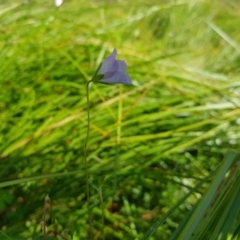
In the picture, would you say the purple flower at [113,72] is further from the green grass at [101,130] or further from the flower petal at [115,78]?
the green grass at [101,130]

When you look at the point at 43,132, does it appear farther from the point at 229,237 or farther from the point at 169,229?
the point at 229,237

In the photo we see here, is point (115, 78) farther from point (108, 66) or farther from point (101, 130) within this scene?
point (101, 130)

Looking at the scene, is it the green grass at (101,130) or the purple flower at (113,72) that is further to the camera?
the green grass at (101,130)

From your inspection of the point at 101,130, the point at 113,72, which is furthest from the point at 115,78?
the point at 101,130

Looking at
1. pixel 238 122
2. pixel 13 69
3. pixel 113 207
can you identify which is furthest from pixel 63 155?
pixel 238 122

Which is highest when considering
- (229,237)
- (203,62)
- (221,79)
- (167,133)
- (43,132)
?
(229,237)

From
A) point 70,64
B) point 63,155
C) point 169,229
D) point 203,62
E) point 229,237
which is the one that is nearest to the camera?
point 229,237

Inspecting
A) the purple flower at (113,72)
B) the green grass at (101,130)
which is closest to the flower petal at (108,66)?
the purple flower at (113,72)

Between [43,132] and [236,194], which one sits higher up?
[236,194]
